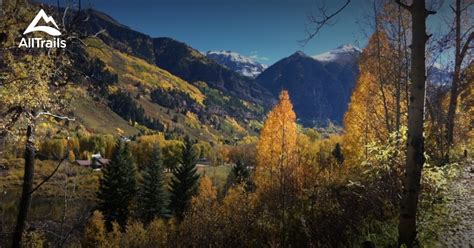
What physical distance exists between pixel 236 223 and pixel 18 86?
780 centimetres

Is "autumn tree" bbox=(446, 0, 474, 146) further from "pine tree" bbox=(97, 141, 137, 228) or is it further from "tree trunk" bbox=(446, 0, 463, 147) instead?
"pine tree" bbox=(97, 141, 137, 228)

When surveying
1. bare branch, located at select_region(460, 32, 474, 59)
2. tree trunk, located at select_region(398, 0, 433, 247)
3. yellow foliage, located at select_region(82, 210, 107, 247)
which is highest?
bare branch, located at select_region(460, 32, 474, 59)

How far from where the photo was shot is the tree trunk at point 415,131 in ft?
26.1

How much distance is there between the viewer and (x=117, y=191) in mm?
48844

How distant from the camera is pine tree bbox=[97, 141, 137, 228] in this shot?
161 ft

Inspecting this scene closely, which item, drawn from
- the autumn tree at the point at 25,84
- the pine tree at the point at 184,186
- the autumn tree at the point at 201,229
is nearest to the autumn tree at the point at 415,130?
the autumn tree at the point at 201,229

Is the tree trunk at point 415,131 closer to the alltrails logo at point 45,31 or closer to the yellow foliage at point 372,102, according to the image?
the yellow foliage at point 372,102

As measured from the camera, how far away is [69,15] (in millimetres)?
13531

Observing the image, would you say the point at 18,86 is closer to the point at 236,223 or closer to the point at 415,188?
the point at 236,223

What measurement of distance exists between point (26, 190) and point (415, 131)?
470 inches

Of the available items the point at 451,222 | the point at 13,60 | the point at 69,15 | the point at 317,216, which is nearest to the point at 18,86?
the point at 13,60

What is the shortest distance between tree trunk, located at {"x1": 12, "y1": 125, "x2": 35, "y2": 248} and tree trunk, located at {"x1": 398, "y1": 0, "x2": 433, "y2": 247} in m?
11.2

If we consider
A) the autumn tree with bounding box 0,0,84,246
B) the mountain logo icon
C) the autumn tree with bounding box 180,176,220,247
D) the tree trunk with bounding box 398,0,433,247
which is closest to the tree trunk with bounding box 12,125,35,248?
the autumn tree with bounding box 0,0,84,246

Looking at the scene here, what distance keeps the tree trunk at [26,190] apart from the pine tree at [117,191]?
36.7 m
